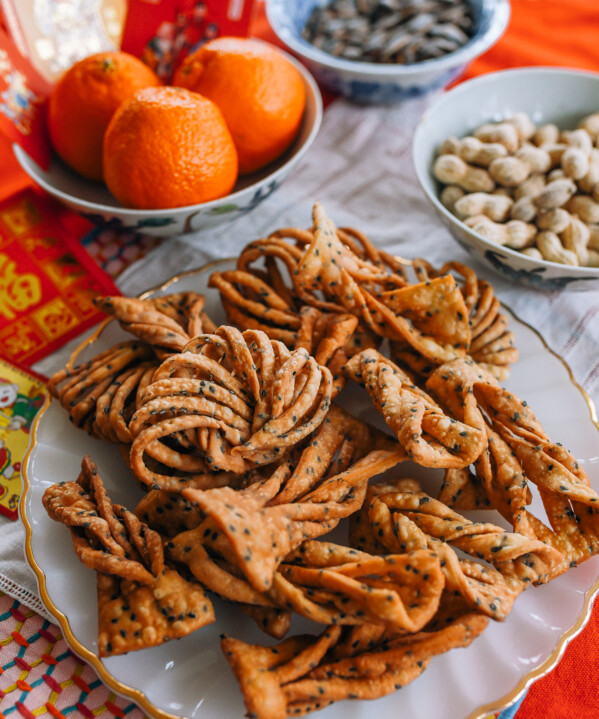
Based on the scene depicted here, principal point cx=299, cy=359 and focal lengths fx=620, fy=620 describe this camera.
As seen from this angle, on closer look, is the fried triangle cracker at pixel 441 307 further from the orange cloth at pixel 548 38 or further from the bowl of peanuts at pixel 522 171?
the orange cloth at pixel 548 38

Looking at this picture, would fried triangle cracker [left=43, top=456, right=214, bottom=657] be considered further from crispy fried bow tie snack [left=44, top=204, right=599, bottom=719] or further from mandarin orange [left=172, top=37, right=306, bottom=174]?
mandarin orange [left=172, top=37, right=306, bottom=174]

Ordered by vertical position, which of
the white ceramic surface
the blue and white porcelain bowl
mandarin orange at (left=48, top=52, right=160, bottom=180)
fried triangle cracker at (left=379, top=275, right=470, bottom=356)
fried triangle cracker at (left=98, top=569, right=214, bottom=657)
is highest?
mandarin orange at (left=48, top=52, right=160, bottom=180)

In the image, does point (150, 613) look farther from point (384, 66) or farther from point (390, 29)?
point (390, 29)

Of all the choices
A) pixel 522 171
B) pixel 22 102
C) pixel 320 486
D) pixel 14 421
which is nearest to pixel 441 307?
pixel 320 486

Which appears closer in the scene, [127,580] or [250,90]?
[127,580]

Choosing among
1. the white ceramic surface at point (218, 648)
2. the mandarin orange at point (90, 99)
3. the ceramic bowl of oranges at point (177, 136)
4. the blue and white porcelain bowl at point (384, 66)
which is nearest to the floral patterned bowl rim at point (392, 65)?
the blue and white porcelain bowl at point (384, 66)

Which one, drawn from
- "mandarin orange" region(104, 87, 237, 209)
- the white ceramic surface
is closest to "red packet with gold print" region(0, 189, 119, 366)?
"mandarin orange" region(104, 87, 237, 209)
